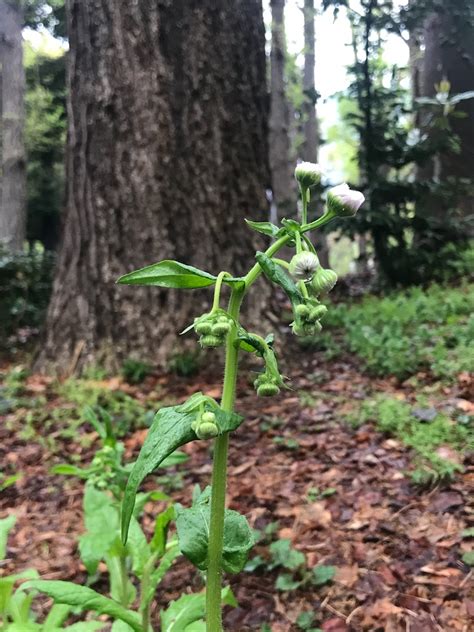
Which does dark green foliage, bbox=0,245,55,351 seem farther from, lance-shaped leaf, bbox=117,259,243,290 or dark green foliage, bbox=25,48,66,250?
dark green foliage, bbox=25,48,66,250

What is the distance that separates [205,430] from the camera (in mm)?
953

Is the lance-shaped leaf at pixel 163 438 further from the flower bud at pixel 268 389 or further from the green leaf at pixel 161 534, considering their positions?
the green leaf at pixel 161 534

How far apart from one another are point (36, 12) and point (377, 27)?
11880mm

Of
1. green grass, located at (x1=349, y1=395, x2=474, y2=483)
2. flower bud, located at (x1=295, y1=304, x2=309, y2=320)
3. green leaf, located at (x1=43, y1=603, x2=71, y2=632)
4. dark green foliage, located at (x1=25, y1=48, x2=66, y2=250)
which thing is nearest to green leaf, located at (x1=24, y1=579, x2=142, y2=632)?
green leaf, located at (x1=43, y1=603, x2=71, y2=632)

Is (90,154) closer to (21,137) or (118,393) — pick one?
(118,393)

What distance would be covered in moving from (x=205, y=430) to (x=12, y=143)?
11.9m

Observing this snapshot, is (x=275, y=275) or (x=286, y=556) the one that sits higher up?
(x=275, y=275)

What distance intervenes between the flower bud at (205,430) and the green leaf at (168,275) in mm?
266

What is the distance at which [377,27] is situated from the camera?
17.5 ft

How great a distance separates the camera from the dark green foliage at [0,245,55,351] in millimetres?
5363

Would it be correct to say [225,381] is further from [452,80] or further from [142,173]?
[452,80]

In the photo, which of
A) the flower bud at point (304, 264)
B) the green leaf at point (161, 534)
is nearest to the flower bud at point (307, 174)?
the flower bud at point (304, 264)

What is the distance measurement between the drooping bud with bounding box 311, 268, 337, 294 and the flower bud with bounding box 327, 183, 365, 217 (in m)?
0.14

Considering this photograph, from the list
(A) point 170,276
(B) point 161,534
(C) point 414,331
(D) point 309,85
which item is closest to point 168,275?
(A) point 170,276
